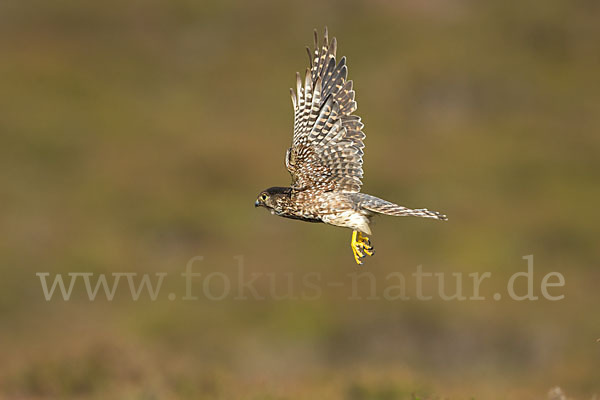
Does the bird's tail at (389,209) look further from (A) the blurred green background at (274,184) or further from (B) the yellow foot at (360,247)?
(A) the blurred green background at (274,184)

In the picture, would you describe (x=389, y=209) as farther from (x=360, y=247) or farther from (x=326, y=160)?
(x=326, y=160)

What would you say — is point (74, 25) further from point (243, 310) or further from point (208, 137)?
A: point (243, 310)

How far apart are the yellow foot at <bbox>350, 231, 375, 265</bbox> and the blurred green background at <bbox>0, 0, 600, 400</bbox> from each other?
88.7 inches

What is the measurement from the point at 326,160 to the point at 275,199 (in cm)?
64

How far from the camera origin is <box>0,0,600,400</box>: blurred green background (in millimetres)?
18266

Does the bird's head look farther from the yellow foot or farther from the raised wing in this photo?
the yellow foot

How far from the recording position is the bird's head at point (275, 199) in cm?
845

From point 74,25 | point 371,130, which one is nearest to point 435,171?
point 371,130

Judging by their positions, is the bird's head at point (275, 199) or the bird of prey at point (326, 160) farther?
the bird's head at point (275, 199)

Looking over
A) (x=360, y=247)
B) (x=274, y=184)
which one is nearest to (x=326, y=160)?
(x=360, y=247)

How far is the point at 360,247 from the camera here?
8242 millimetres

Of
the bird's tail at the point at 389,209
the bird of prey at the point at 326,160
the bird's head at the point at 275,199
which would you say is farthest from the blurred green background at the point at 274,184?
the bird's tail at the point at 389,209

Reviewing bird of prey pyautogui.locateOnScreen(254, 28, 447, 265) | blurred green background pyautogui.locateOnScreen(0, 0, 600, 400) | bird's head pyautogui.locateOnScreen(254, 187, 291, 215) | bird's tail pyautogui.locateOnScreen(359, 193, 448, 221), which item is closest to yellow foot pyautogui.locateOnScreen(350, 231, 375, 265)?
bird of prey pyautogui.locateOnScreen(254, 28, 447, 265)

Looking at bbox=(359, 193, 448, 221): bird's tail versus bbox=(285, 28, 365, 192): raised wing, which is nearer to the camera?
bbox=(359, 193, 448, 221): bird's tail
